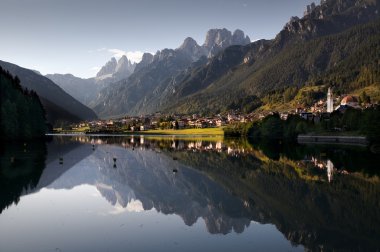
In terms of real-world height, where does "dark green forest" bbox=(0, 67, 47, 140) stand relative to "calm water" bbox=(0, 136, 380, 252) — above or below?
above

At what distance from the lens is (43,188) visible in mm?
49750

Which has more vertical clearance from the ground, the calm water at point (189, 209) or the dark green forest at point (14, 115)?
the dark green forest at point (14, 115)

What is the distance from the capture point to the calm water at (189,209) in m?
27.3

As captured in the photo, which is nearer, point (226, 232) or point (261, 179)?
point (226, 232)

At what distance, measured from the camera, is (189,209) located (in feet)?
127

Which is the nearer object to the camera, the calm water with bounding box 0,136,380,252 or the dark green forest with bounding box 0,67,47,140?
the calm water with bounding box 0,136,380,252

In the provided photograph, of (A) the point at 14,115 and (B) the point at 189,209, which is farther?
(A) the point at 14,115

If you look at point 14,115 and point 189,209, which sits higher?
point 14,115

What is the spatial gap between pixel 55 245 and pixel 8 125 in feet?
378

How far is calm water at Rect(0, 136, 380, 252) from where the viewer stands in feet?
89.5

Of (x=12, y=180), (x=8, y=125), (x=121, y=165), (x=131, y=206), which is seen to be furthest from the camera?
(x=8, y=125)

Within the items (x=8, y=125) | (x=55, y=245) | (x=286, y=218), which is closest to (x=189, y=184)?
(x=286, y=218)

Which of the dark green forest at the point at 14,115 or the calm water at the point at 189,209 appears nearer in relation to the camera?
the calm water at the point at 189,209

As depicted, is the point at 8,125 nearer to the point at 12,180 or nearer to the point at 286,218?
the point at 12,180
